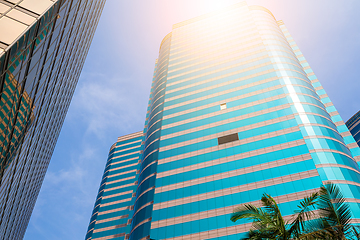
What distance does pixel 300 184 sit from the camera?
1665 inches

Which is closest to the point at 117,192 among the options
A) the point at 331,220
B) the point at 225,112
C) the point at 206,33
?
the point at 225,112

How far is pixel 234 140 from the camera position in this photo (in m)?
53.8

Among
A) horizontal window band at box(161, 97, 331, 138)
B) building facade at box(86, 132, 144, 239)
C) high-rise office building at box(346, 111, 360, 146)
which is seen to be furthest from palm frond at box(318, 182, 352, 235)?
high-rise office building at box(346, 111, 360, 146)

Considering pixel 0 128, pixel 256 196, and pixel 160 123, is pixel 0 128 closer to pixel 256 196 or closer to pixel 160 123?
pixel 256 196

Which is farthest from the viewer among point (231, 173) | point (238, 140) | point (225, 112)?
point (225, 112)

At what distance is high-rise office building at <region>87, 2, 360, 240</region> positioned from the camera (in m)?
43.9

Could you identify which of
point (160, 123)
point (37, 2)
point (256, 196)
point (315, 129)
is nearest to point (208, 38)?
point (160, 123)

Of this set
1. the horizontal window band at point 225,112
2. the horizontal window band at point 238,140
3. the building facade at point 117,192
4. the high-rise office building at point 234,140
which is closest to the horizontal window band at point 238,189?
the high-rise office building at point 234,140

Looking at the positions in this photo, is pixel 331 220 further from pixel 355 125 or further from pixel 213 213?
pixel 355 125

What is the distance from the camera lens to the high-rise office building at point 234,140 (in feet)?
144

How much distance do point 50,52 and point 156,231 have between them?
36328mm

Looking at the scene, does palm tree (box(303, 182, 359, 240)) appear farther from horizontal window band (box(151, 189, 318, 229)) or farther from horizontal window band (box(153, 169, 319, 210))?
horizontal window band (box(153, 169, 319, 210))

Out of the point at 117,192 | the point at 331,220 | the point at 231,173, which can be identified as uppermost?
the point at 117,192

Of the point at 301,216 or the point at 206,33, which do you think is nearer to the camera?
the point at 301,216
